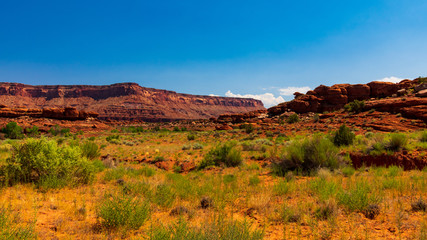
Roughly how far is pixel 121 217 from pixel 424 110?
2767 cm

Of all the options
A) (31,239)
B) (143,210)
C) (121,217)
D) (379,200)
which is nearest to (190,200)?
(143,210)

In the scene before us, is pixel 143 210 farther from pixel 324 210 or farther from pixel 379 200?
pixel 379 200

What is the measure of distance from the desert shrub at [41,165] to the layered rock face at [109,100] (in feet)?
353

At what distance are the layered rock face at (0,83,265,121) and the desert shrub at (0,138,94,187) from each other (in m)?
108

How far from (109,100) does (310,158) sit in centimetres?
14402

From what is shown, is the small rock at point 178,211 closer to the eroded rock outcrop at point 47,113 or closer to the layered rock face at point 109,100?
the eroded rock outcrop at point 47,113

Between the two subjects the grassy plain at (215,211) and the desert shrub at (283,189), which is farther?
the desert shrub at (283,189)

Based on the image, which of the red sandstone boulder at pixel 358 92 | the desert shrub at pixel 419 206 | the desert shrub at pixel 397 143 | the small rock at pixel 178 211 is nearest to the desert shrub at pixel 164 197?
the small rock at pixel 178 211

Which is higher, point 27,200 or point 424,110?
point 424,110

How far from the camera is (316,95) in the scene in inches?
2366

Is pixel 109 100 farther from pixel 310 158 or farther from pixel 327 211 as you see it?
pixel 327 211

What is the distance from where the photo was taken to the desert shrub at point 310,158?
7715mm

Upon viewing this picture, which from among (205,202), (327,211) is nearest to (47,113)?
(205,202)

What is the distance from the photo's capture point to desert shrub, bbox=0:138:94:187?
550 centimetres
